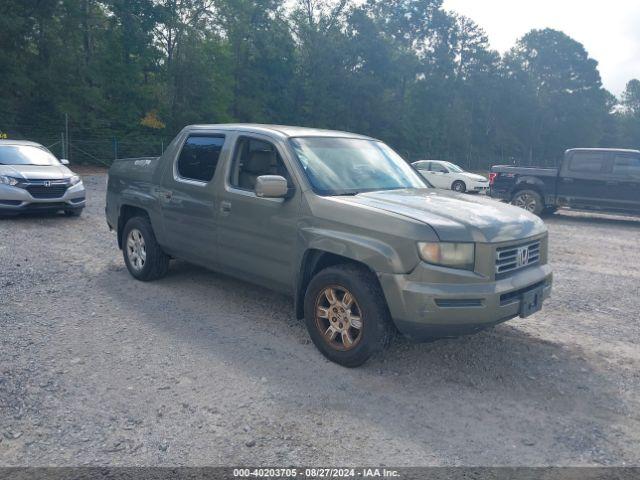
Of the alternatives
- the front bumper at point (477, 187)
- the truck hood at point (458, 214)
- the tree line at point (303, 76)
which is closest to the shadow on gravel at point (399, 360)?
the truck hood at point (458, 214)

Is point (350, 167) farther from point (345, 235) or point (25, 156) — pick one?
point (25, 156)

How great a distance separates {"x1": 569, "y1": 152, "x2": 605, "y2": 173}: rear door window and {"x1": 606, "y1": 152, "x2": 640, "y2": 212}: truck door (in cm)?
25

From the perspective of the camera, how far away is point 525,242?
4484 mm

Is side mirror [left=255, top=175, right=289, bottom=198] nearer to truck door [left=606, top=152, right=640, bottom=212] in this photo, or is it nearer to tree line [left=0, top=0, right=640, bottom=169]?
truck door [left=606, top=152, right=640, bottom=212]

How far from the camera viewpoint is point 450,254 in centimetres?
406

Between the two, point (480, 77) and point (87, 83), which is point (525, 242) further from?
point (480, 77)

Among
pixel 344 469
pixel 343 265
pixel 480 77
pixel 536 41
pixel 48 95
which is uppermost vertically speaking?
pixel 536 41

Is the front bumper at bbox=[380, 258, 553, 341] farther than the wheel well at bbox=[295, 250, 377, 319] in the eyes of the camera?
No

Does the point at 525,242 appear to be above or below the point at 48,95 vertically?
below

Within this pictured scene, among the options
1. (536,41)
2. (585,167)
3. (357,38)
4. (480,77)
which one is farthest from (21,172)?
(536,41)

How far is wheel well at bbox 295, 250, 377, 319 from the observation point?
4702 mm

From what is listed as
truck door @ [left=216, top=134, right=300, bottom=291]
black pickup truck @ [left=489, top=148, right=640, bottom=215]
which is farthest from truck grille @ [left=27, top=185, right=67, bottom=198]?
black pickup truck @ [left=489, top=148, right=640, bottom=215]

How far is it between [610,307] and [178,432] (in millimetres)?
5116

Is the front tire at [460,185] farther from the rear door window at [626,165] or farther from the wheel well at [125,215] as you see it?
the wheel well at [125,215]
